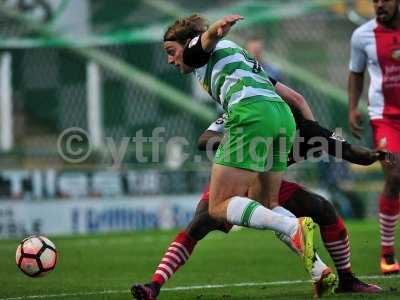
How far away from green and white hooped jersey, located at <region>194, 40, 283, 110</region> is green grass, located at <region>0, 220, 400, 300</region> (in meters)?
1.33

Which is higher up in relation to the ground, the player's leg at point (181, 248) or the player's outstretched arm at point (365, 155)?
the player's outstretched arm at point (365, 155)

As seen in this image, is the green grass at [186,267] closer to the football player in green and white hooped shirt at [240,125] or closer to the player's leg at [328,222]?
the player's leg at [328,222]

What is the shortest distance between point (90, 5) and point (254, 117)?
30.0 ft

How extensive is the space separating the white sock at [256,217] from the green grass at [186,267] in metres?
0.69

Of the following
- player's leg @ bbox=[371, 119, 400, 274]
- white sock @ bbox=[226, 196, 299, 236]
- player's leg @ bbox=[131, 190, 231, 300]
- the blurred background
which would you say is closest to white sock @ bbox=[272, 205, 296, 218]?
white sock @ bbox=[226, 196, 299, 236]

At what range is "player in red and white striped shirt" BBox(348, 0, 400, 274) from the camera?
30.4 ft

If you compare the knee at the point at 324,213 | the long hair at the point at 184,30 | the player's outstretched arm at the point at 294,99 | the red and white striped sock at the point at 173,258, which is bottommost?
the red and white striped sock at the point at 173,258

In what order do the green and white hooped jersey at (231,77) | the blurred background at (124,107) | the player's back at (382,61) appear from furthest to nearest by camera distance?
the blurred background at (124,107) → the player's back at (382,61) → the green and white hooped jersey at (231,77)

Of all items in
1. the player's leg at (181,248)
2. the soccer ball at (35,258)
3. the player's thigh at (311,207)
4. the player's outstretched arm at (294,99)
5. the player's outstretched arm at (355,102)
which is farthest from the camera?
the player's outstretched arm at (355,102)

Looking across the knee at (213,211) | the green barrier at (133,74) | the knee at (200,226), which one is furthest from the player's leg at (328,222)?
the green barrier at (133,74)

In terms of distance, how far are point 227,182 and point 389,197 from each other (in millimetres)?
2637

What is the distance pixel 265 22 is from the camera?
53.3 feet

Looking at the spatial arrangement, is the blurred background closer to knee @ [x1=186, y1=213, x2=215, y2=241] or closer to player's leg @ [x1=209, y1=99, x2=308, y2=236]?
knee @ [x1=186, y1=213, x2=215, y2=241]

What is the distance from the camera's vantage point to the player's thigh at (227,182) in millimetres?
6992
